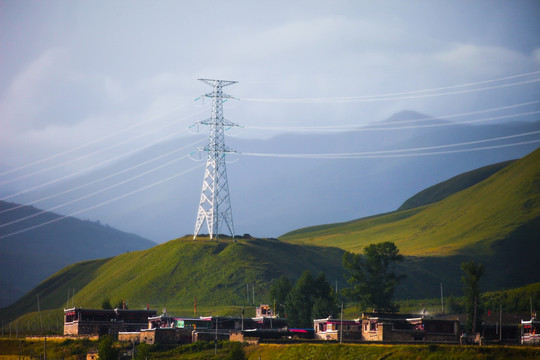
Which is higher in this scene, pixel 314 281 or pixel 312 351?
pixel 314 281

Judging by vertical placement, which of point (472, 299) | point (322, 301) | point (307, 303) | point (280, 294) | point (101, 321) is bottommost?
point (101, 321)

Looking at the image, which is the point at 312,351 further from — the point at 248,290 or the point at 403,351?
the point at 248,290

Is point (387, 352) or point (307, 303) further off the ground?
point (307, 303)

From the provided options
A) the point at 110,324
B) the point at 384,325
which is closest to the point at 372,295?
the point at 384,325

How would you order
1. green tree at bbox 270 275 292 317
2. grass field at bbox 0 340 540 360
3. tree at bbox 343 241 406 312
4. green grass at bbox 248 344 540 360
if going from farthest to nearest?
green tree at bbox 270 275 292 317 < tree at bbox 343 241 406 312 < grass field at bbox 0 340 540 360 < green grass at bbox 248 344 540 360

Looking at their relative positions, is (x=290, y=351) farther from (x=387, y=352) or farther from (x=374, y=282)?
(x=374, y=282)

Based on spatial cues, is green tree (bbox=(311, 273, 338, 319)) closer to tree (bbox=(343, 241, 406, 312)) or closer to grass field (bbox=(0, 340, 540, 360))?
tree (bbox=(343, 241, 406, 312))

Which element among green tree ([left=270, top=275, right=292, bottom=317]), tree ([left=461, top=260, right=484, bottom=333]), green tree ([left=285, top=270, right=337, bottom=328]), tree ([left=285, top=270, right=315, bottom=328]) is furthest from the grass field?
green tree ([left=270, top=275, right=292, bottom=317])

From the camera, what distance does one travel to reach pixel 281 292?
154m

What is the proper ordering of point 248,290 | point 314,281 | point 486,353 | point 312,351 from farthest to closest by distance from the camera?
point 248,290 → point 314,281 → point 312,351 → point 486,353

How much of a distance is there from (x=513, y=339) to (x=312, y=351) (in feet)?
116

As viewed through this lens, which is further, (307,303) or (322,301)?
(307,303)

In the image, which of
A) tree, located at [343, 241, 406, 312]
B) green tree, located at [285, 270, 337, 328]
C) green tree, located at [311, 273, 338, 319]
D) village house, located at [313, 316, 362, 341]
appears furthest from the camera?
tree, located at [343, 241, 406, 312]

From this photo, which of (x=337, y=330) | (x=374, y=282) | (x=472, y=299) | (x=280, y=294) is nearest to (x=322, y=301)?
(x=280, y=294)
